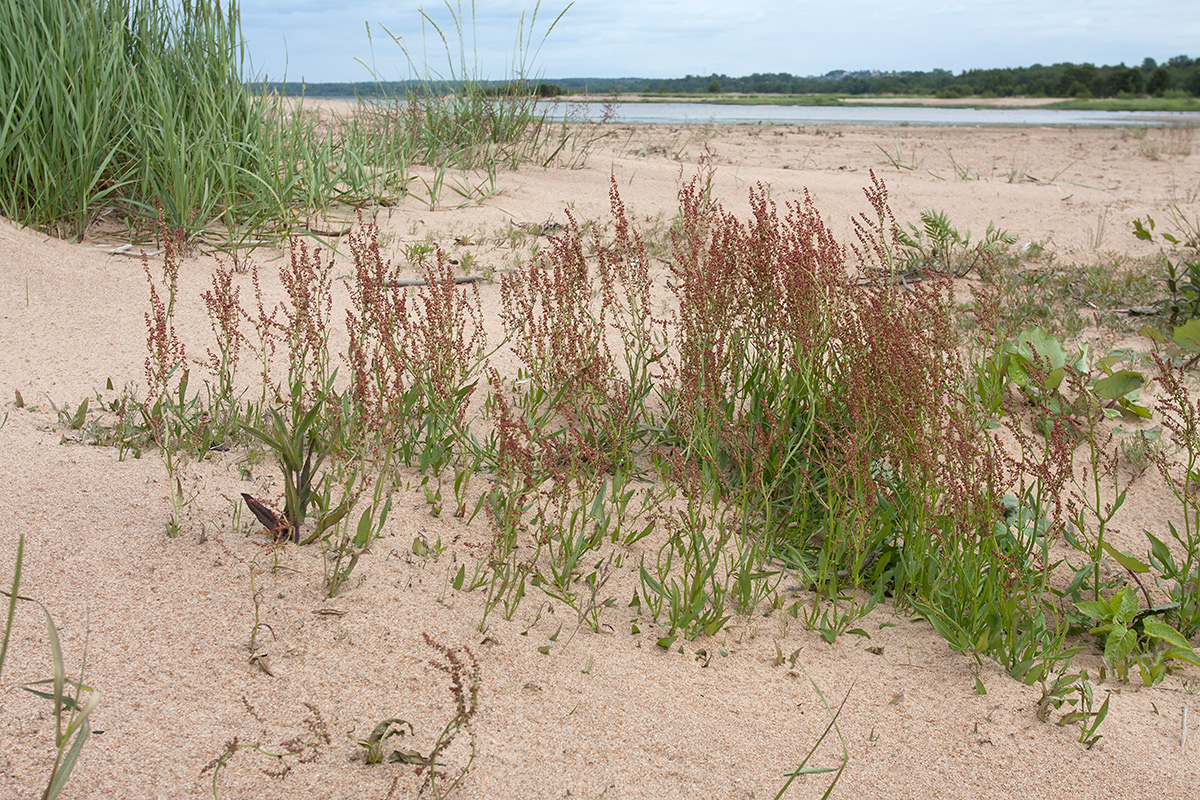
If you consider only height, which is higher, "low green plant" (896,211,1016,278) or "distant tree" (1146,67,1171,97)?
"distant tree" (1146,67,1171,97)

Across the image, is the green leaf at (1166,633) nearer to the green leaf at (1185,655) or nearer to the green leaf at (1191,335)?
the green leaf at (1185,655)

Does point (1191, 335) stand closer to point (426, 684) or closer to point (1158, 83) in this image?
point (426, 684)

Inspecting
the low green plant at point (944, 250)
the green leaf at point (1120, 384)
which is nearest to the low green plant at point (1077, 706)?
the green leaf at point (1120, 384)

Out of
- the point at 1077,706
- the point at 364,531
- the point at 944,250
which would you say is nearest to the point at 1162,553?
the point at 1077,706

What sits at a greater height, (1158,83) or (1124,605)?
(1158,83)

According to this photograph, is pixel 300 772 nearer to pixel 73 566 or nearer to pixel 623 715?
pixel 623 715

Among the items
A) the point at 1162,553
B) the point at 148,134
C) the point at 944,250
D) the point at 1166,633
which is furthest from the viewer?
the point at 944,250

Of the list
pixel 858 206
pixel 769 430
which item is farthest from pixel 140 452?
pixel 858 206

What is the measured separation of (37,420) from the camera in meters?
3.10

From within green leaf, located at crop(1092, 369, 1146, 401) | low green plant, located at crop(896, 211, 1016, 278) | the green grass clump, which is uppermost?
the green grass clump

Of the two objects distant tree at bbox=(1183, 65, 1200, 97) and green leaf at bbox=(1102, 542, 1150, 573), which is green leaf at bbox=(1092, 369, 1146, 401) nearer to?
green leaf at bbox=(1102, 542, 1150, 573)

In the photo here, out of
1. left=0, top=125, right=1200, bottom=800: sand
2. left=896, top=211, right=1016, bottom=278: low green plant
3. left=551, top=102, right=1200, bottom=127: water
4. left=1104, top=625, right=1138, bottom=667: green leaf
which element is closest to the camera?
left=0, top=125, right=1200, bottom=800: sand

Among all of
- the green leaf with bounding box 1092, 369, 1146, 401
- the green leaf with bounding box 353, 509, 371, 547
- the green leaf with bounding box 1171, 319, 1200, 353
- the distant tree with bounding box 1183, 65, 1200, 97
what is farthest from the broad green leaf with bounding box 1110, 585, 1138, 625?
the distant tree with bounding box 1183, 65, 1200, 97

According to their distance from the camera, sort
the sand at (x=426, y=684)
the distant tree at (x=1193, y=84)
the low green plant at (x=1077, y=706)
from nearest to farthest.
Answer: the sand at (x=426, y=684) → the low green plant at (x=1077, y=706) → the distant tree at (x=1193, y=84)
